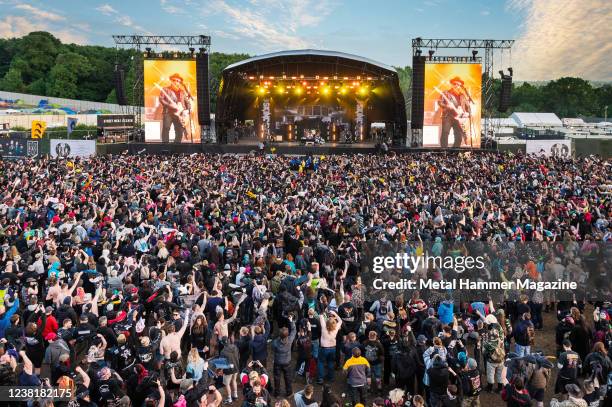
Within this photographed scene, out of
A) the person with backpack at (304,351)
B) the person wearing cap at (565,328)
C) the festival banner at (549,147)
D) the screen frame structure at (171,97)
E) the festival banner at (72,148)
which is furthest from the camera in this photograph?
the screen frame structure at (171,97)

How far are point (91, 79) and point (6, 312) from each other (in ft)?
224

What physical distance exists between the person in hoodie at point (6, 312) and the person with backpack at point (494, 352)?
6.12m

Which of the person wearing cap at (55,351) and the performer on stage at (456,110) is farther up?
the performer on stage at (456,110)

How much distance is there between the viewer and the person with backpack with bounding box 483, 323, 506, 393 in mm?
6449

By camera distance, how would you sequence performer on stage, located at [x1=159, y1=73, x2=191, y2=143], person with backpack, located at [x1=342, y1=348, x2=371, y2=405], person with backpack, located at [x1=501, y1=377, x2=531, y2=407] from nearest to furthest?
person with backpack, located at [x1=501, y1=377, x2=531, y2=407] → person with backpack, located at [x1=342, y1=348, x2=371, y2=405] → performer on stage, located at [x1=159, y1=73, x2=191, y2=143]

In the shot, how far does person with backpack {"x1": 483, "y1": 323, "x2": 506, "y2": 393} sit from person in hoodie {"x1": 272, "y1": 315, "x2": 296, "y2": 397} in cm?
250

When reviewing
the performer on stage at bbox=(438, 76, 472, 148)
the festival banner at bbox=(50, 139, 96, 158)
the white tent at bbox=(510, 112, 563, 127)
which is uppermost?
the white tent at bbox=(510, 112, 563, 127)

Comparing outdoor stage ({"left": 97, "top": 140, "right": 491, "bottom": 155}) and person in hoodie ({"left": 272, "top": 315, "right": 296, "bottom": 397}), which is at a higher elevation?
outdoor stage ({"left": 97, "top": 140, "right": 491, "bottom": 155})

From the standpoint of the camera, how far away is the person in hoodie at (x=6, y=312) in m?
6.55

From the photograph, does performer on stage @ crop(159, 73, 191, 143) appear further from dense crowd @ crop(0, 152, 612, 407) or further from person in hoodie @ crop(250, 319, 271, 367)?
person in hoodie @ crop(250, 319, 271, 367)

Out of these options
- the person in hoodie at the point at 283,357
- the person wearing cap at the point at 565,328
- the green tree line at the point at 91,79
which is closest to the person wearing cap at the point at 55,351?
the person in hoodie at the point at 283,357

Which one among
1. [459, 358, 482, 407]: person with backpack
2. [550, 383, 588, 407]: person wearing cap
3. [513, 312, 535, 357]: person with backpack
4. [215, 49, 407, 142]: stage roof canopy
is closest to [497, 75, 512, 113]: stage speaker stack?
[215, 49, 407, 142]: stage roof canopy

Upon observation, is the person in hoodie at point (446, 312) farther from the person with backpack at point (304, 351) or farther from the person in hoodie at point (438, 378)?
the person with backpack at point (304, 351)

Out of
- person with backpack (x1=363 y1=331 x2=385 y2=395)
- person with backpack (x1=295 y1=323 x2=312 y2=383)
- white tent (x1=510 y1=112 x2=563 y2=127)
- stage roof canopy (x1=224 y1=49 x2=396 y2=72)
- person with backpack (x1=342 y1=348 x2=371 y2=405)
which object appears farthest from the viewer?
white tent (x1=510 y1=112 x2=563 y2=127)
